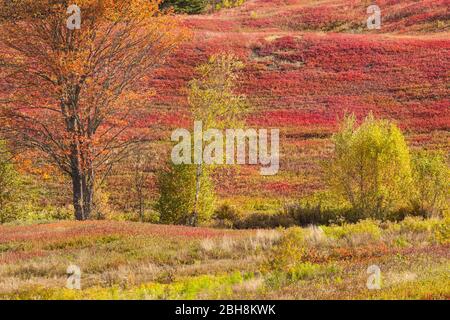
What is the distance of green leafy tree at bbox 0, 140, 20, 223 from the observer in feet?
101

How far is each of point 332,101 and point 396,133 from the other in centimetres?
2676

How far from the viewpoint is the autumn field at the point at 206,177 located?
46.2 ft

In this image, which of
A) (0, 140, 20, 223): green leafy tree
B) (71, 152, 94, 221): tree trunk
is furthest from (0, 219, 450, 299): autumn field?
(0, 140, 20, 223): green leafy tree

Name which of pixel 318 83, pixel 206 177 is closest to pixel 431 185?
pixel 206 177

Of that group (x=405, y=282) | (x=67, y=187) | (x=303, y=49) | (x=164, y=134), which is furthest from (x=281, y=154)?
(x=405, y=282)

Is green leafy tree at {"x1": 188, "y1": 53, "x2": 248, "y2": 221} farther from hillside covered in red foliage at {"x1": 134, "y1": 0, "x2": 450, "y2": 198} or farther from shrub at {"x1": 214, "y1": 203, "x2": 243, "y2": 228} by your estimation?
hillside covered in red foliage at {"x1": 134, "y1": 0, "x2": 450, "y2": 198}

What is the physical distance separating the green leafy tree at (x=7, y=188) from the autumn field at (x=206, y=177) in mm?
123

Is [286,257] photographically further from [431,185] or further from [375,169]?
[431,185]

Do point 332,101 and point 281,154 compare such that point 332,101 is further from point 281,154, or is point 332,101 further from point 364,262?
point 364,262

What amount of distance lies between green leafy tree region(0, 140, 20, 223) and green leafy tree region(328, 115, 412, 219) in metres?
17.2

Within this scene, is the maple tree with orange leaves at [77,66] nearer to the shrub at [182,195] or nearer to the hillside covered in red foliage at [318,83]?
the shrub at [182,195]

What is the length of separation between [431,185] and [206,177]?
37.2ft

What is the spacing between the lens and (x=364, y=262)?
15.1m

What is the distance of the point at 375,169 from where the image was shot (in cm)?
2811
